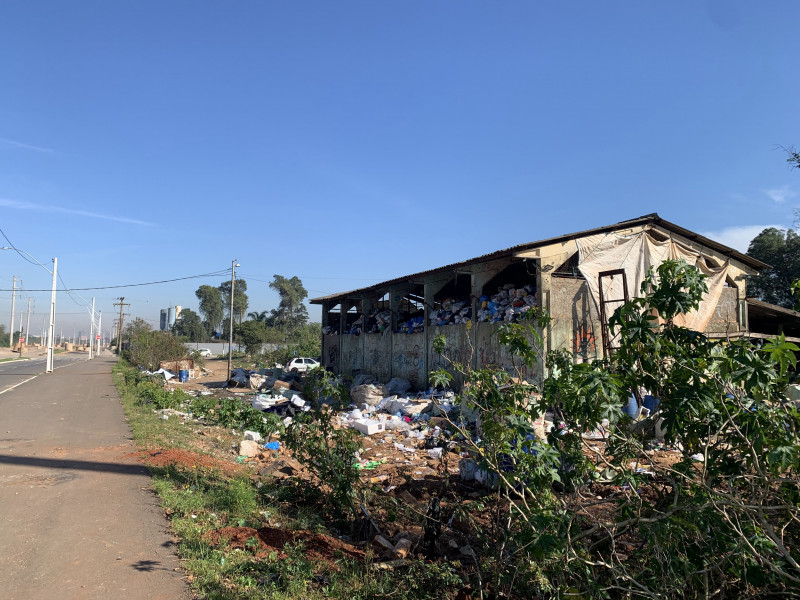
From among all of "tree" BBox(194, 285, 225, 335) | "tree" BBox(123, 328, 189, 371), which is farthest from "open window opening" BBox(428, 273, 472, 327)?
"tree" BBox(194, 285, 225, 335)

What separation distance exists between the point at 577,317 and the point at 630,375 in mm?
10844

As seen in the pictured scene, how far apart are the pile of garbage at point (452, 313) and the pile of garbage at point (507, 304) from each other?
34.4 inches

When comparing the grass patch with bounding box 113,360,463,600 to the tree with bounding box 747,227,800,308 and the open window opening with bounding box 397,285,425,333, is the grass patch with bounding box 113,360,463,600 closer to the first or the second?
the open window opening with bounding box 397,285,425,333

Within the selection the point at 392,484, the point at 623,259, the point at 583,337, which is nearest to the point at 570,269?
the point at 623,259

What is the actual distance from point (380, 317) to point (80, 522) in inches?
623

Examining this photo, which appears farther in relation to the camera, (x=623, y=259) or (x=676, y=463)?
(x=623, y=259)

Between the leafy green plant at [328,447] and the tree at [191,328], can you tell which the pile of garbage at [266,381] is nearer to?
the leafy green plant at [328,447]

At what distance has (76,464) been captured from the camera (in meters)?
7.55

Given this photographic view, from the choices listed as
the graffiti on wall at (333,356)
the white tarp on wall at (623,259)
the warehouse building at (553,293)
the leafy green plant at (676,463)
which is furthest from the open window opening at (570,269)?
the graffiti on wall at (333,356)

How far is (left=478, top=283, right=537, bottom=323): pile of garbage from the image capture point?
1393 centimetres

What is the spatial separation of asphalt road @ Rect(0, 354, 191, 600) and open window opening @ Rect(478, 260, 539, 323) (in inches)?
368

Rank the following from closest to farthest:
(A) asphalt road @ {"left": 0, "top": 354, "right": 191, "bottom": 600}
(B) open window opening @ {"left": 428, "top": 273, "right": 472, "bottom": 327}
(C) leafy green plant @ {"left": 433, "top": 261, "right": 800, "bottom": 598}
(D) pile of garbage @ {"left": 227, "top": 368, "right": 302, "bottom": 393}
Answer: (C) leafy green plant @ {"left": 433, "top": 261, "right": 800, "bottom": 598}, (A) asphalt road @ {"left": 0, "top": 354, "right": 191, "bottom": 600}, (B) open window opening @ {"left": 428, "top": 273, "right": 472, "bottom": 327}, (D) pile of garbage @ {"left": 227, "top": 368, "right": 302, "bottom": 393}

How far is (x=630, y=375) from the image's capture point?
355cm

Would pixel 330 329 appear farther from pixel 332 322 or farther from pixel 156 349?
pixel 156 349
